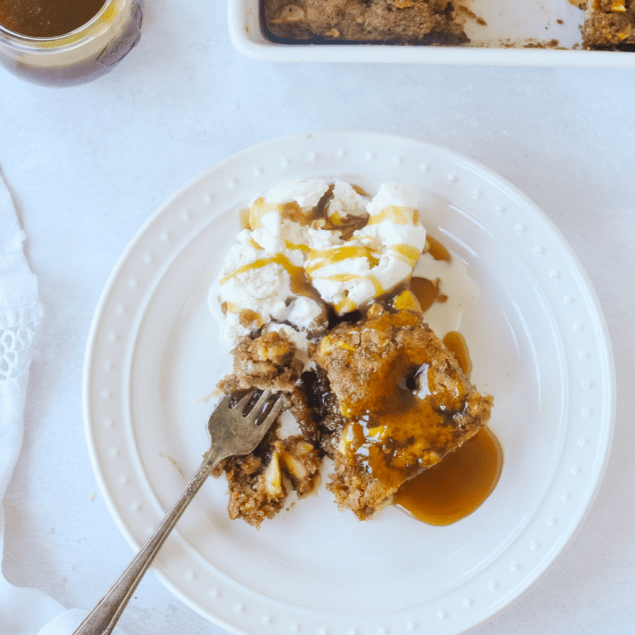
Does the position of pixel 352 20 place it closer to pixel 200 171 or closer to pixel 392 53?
pixel 392 53

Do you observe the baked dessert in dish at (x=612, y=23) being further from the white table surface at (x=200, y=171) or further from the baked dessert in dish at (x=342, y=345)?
the baked dessert in dish at (x=342, y=345)

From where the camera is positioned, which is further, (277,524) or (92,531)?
(92,531)

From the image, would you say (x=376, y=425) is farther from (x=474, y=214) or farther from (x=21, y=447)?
(x=21, y=447)

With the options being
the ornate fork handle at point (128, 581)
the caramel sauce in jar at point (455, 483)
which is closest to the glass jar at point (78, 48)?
the ornate fork handle at point (128, 581)

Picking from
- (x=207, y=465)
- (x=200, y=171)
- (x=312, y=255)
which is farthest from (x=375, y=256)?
(x=207, y=465)

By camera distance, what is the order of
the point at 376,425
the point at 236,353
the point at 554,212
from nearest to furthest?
1. the point at 376,425
2. the point at 236,353
3. the point at 554,212

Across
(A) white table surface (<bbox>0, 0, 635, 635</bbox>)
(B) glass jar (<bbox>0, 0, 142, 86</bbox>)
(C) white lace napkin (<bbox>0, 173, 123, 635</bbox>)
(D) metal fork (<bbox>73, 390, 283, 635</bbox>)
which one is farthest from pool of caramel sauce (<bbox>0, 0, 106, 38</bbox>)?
(D) metal fork (<bbox>73, 390, 283, 635</bbox>)

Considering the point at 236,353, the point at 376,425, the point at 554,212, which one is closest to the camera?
the point at 376,425

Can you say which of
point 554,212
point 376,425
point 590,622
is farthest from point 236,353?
point 590,622
